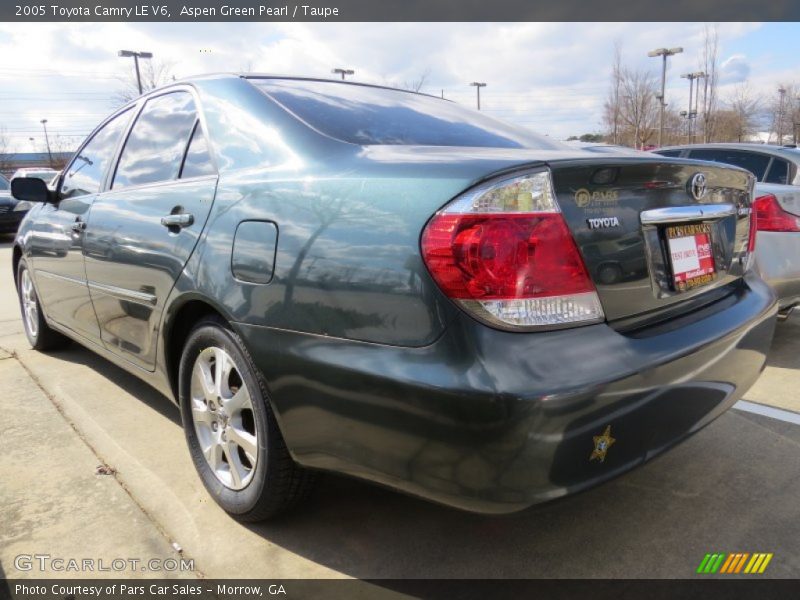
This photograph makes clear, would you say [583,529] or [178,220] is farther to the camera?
[178,220]

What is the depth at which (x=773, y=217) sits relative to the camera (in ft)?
13.8

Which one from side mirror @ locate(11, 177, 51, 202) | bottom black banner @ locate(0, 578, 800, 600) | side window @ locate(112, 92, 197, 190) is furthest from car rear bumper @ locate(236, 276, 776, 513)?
side mirror @ locate(11, 177, 51, 202)

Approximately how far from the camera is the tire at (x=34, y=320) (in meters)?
4.37

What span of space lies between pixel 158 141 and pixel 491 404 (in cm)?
214

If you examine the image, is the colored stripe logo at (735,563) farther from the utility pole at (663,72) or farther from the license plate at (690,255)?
the utility pole at (663,72)

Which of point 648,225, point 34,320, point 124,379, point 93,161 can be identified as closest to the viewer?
point 648,225

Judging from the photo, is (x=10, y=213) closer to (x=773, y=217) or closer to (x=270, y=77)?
(x=270, y=77)

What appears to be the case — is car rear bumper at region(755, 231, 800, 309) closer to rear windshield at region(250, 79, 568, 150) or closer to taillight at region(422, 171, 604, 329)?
rear windshield at region(250, 79, 568, 150)

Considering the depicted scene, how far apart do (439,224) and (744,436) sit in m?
2.17

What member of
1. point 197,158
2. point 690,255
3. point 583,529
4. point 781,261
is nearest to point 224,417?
point 197,158

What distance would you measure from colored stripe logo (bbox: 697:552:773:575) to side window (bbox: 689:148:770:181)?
161 inches

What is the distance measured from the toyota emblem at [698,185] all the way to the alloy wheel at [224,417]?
1616 millimetres

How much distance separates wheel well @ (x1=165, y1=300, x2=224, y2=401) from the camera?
2.35 m

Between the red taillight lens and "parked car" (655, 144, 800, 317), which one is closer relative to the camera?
the red taillight lens
